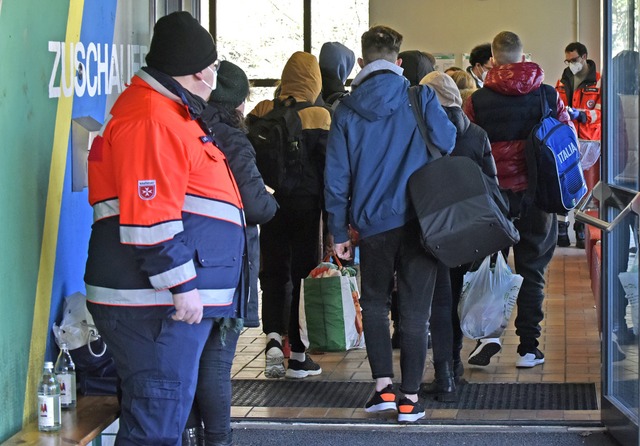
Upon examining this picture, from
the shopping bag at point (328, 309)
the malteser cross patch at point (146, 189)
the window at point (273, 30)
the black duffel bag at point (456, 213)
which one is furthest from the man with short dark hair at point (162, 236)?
the window at point (273, 30)

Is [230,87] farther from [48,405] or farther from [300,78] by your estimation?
[48,405]

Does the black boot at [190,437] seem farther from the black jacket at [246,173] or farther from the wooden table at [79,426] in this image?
the black jacket at [246,173]

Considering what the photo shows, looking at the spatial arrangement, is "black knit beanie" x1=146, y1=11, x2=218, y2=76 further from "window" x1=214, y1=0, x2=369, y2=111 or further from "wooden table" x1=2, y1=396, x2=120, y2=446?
"window" x1=214, y1=0, x2=369, y2=111

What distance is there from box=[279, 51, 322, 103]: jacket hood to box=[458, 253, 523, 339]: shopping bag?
1190mm

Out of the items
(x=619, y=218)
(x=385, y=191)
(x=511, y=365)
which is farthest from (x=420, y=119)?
(x=511, y=365)

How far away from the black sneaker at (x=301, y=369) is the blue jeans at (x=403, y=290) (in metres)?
0.95

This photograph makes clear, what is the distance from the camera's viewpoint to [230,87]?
4098mm

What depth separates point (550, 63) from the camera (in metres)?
12.4

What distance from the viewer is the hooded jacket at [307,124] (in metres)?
5.21

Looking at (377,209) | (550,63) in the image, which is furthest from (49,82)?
(550,63)

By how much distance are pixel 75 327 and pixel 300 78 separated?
209 cm

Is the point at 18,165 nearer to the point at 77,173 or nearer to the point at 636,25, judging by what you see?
the point at 77,173

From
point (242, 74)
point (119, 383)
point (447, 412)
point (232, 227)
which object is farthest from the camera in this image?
point (447, 412)

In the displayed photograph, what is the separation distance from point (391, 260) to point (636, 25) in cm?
131
